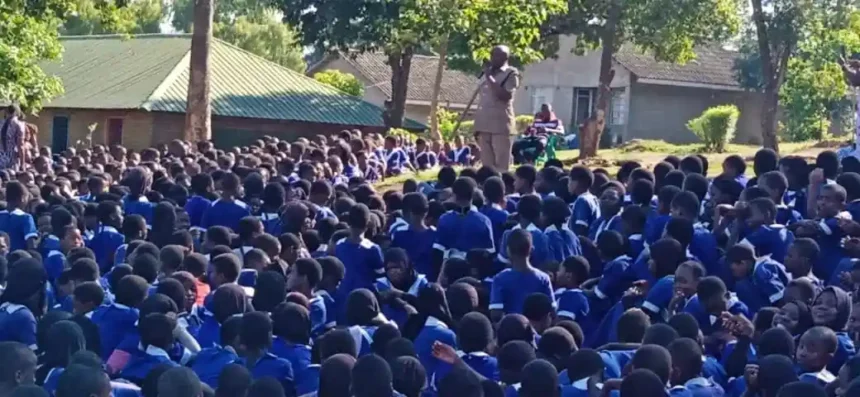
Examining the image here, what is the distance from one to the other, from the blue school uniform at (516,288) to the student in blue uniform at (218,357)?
1.66 meters

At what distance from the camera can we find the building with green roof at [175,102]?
29.6 m

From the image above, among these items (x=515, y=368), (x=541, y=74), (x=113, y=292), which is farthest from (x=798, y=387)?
(x=541, y=74)

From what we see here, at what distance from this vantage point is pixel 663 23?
74.0 feet

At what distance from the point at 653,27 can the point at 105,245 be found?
15.0m

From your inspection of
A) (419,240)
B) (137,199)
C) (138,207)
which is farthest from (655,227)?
(137,199)

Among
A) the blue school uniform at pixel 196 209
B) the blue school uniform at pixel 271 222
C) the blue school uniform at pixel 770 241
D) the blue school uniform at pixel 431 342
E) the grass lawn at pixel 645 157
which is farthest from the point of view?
the grass lawn at pixel 645 157

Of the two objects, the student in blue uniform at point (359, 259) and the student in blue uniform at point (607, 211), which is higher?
the student in blue uniform at point (607, 211)

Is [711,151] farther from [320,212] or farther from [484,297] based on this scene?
[484,297]

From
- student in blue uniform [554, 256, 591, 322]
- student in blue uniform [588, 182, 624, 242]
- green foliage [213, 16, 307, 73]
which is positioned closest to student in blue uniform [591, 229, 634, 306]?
student in blue uniform [554, 256, 591, 322]

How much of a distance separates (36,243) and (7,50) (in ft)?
33.8

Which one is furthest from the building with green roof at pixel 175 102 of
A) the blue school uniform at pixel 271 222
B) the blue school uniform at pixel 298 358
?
the blue school uniform at pixel 298 358

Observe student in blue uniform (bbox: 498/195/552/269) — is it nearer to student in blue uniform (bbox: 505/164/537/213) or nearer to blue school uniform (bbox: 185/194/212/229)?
student in blue uniform (bbox: 505/164/537/213)

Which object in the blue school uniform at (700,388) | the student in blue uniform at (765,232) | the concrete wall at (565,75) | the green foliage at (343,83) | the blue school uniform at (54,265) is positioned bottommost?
the blue school uniform at (54,265)

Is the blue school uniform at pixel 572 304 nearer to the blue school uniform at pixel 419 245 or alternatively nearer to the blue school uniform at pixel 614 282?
the blue school uniform at pixel 614 282
